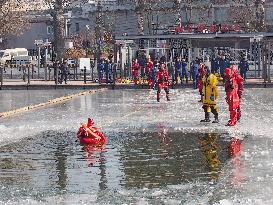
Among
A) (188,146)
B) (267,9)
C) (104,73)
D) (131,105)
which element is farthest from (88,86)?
(267,9)

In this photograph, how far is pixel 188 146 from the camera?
1802cm

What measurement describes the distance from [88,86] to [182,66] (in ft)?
17.1

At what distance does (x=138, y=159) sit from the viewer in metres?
16.0

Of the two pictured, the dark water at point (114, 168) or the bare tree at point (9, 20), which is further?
the bare tree at point (9, 20)

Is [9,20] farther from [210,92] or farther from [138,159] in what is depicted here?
[138,159]

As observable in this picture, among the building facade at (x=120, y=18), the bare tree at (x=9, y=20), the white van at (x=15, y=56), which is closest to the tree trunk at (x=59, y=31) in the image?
the white van at (x=15, y=56)

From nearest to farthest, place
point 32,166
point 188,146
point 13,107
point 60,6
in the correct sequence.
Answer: point 32,166 < point 188,146 < point 13,107 < point 60,6

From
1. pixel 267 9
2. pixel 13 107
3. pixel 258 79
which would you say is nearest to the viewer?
pixel 13 107

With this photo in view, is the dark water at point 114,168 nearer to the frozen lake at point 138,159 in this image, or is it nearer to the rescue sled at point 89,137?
the frozen lake at point 138,159

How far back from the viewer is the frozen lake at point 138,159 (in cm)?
1227

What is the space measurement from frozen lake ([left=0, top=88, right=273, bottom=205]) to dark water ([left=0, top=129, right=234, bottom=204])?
0.05ft

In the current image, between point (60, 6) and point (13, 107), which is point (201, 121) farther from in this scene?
point (60, 6)

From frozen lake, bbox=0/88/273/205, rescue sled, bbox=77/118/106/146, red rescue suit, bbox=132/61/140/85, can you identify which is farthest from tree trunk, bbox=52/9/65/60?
rescue sled, bbox=77/118/106/146

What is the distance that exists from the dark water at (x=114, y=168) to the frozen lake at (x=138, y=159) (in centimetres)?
1
